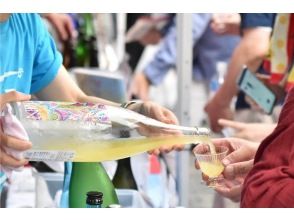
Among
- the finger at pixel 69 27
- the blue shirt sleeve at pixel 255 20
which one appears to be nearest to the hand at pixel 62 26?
the finger at pixel 69 27

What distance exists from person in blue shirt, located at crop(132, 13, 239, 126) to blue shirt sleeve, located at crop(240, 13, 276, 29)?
1.01m

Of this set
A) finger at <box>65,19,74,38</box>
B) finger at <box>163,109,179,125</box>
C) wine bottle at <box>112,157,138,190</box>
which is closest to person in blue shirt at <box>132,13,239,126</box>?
finger at <box>65,19,74,38</box>

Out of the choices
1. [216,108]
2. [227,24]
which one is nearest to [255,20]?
[216,108]

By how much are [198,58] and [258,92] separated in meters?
1.90

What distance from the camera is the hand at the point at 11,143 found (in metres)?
1.15

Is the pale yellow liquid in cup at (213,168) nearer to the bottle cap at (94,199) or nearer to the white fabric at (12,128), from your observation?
the bottle cap at (94,199)

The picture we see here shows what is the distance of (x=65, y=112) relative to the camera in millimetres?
1223

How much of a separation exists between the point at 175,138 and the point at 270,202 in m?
0.26

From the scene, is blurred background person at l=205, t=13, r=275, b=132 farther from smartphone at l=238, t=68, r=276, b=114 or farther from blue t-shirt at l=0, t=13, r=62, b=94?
blue t-shirt at l=0, t=13, r=62, b=94

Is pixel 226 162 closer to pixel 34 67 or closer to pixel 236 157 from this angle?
pixel 236 157

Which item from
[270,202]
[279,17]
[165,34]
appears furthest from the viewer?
[165,34]

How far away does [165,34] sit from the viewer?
391 cm
